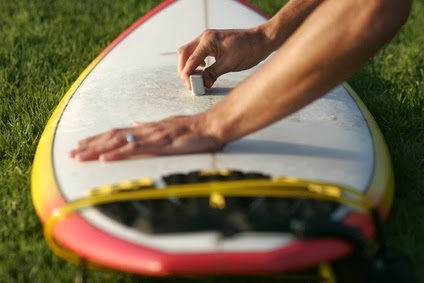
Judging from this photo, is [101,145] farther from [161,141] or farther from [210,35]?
[210,35]

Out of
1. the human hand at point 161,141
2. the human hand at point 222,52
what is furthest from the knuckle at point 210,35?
Answer: the human hand at point 161,141

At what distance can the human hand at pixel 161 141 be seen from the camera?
91.5 inches

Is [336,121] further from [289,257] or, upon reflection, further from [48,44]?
[48,44]

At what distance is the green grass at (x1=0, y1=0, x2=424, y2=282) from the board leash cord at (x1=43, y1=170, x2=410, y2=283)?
0.75 ft

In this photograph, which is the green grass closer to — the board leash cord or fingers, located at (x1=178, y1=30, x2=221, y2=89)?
the board leash cord

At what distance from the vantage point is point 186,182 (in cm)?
216

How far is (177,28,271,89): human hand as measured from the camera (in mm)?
2902

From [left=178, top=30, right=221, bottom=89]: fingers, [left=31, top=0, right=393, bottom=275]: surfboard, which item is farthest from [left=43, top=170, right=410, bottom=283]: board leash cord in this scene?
[left=178, top=30, right=221, bottom=89]: fingers

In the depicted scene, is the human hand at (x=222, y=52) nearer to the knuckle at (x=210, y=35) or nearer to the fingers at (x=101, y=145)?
the knuckle at (x=210, y=35)

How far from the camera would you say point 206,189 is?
2084 millimetres

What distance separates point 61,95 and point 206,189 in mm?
1467

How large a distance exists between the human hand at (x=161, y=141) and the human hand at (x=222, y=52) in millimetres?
574

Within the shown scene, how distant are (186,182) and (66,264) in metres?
0.46

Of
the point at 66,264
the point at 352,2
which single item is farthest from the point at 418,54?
the point at 66,264
